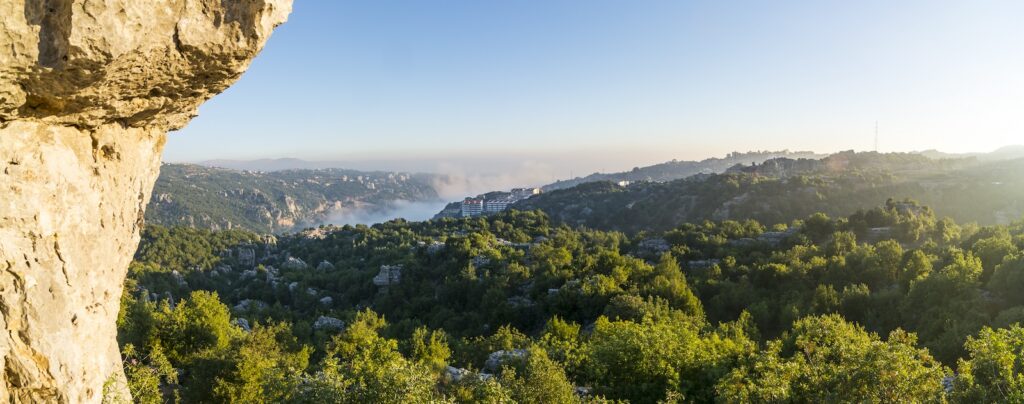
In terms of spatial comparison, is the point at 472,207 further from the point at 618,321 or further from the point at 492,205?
the point at 618,321

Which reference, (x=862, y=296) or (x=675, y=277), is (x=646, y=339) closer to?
(x=862, y=296)

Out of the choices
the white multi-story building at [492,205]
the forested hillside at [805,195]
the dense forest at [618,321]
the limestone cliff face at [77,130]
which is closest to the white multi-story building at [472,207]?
the white multi-story building at [492,205]

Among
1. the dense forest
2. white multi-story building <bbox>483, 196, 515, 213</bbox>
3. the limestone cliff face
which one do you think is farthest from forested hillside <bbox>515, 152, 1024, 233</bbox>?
the limestone cliff face

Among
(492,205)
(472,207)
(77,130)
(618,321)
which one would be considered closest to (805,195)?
(618,321)

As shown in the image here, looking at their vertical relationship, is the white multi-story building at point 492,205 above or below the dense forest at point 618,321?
below

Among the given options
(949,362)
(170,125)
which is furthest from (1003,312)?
(170,125)

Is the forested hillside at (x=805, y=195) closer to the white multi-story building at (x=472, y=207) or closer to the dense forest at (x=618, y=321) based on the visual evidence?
the dense forest at (x=618, y=321)

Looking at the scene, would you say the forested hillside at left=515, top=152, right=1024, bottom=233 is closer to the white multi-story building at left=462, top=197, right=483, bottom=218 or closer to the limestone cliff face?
Result: the white multi-story building at left=462, top=197, right=483, bottom=218
